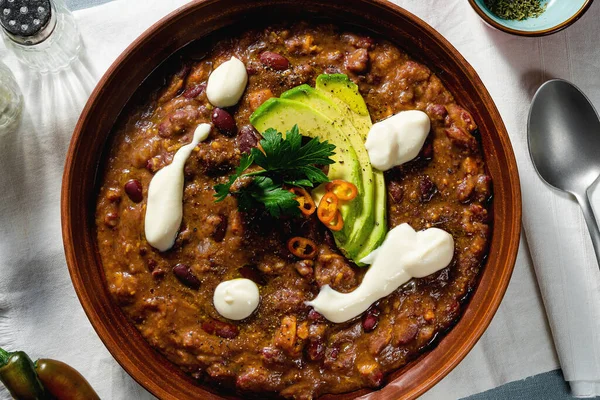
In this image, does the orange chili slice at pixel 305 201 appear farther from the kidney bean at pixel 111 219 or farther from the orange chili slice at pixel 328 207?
the kidney bean at pixel 111 219

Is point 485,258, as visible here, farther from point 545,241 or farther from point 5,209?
point 5,209

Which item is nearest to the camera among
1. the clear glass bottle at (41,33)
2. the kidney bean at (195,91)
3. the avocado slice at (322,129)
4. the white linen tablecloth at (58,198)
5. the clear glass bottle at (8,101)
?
the avocado slice at (322,129)

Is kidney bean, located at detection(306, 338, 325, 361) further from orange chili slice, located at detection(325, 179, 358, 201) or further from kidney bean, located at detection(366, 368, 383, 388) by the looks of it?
orange chili slice, located at detection(325, 179, 358, 201)

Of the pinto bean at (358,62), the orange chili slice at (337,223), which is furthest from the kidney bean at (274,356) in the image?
the pinto bean at (358,62)

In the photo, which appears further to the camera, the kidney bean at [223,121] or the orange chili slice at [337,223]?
the kidney bean at [223,121]

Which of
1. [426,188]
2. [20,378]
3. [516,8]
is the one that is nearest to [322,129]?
[426,188]

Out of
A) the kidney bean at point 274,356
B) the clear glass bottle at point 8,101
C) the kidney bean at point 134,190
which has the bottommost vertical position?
the kidney bean at point 274,356

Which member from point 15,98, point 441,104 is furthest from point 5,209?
point 441,104
